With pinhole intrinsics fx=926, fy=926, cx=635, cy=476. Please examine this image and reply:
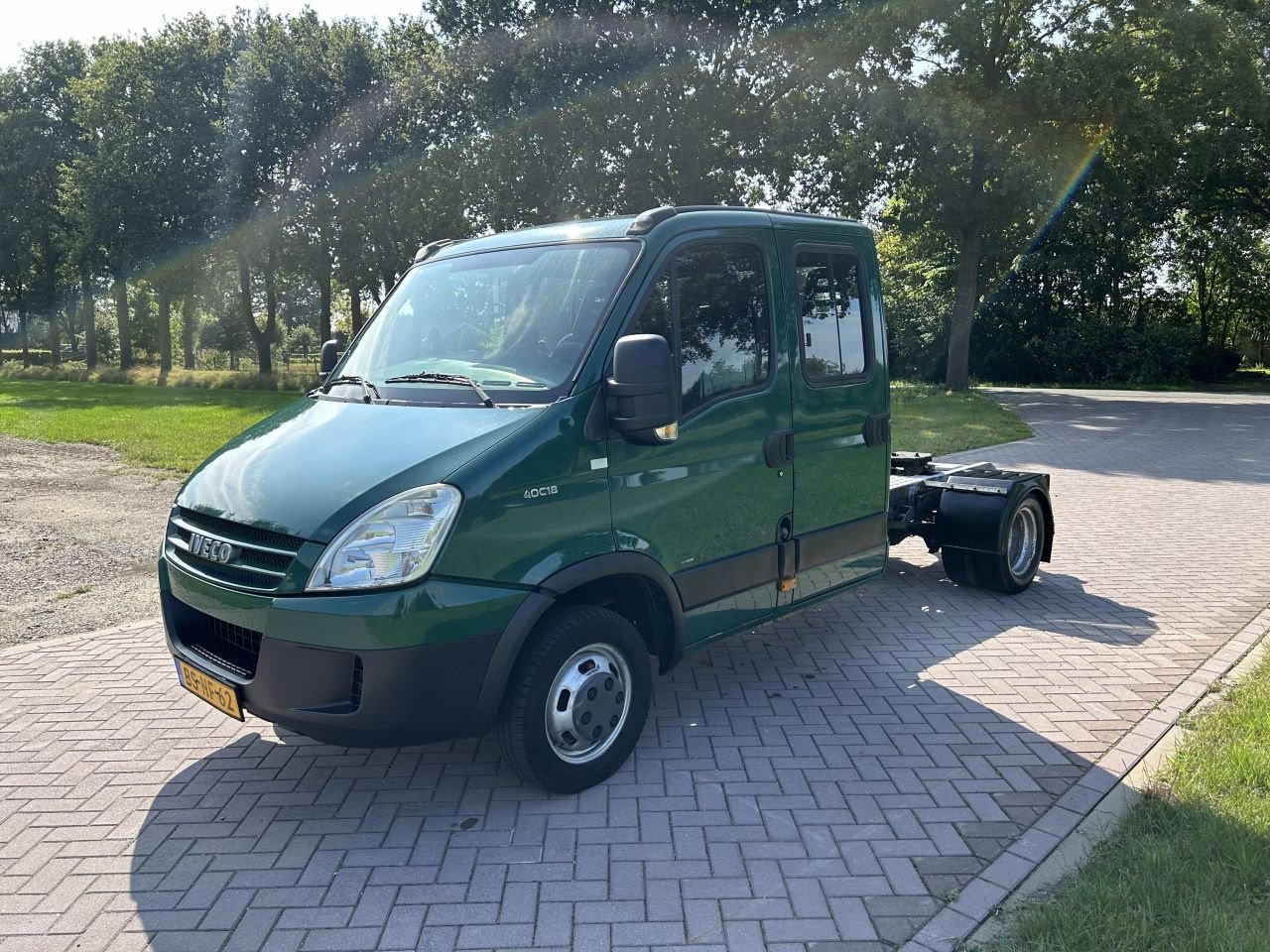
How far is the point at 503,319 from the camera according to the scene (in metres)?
4.30

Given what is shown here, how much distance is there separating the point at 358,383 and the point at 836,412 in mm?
2525

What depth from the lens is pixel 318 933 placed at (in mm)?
3094

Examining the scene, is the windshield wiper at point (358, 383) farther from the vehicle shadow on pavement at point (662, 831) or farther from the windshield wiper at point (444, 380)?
the vehicle shadow on pavement at point (662, 831)

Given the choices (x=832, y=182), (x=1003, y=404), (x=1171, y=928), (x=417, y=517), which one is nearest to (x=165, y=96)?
(x=832, y=182)

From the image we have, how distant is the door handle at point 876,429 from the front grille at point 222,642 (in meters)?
3.45

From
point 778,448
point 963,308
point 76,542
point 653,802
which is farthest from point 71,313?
point 653,802

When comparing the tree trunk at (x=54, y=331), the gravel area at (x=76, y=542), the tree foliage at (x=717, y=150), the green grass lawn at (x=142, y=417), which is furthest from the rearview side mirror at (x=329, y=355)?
the tree trunk at (x=54, y=331)

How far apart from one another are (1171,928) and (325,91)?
114ft

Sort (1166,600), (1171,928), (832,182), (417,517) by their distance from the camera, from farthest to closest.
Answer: (832,182) < (1166,600) < (417,517) < (1171,928)

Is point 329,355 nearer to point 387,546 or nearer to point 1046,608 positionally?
point 387,546

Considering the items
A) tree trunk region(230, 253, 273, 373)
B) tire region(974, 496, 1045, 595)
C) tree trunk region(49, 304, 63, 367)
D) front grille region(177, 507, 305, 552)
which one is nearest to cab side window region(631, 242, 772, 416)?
front grille region(177, 507, 305, 552)

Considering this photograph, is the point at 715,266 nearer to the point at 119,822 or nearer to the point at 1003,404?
the point at 119,822

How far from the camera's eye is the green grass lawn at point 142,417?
15.2 metres

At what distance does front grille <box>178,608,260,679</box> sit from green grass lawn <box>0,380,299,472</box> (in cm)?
991
